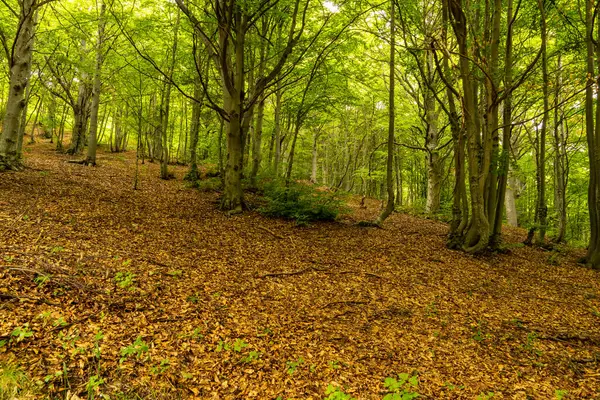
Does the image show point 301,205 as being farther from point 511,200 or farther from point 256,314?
point 511,200

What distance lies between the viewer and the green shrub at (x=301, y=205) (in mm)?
9289

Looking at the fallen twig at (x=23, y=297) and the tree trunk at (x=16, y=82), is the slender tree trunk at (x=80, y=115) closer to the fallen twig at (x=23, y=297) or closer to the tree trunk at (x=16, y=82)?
the tree trunk at (x=16, y=82)

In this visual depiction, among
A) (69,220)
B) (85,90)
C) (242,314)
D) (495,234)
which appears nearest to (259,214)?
(69,220)

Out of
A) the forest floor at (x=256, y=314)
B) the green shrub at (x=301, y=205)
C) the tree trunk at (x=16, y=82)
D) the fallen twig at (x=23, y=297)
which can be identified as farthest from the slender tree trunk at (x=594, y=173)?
the tree trunk at (x=16, y=82)

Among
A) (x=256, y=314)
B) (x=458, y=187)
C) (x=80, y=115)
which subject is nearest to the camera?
(x=256, y=314)

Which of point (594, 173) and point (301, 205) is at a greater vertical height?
point (594, 173)

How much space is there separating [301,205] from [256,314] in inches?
212

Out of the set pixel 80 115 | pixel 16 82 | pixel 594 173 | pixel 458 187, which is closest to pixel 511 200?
pixel 594 173

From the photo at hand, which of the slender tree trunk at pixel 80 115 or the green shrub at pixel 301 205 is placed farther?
the slender tree trunk at pixel 80 115

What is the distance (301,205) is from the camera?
945 centimetres

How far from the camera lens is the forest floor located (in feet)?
9.96

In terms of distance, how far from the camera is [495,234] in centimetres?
880

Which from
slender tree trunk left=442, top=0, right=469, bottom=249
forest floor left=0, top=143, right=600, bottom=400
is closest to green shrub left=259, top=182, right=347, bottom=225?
forest floor left=0, top=143, right=600, bottom=400

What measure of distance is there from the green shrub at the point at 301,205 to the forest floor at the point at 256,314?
5.35 ft
